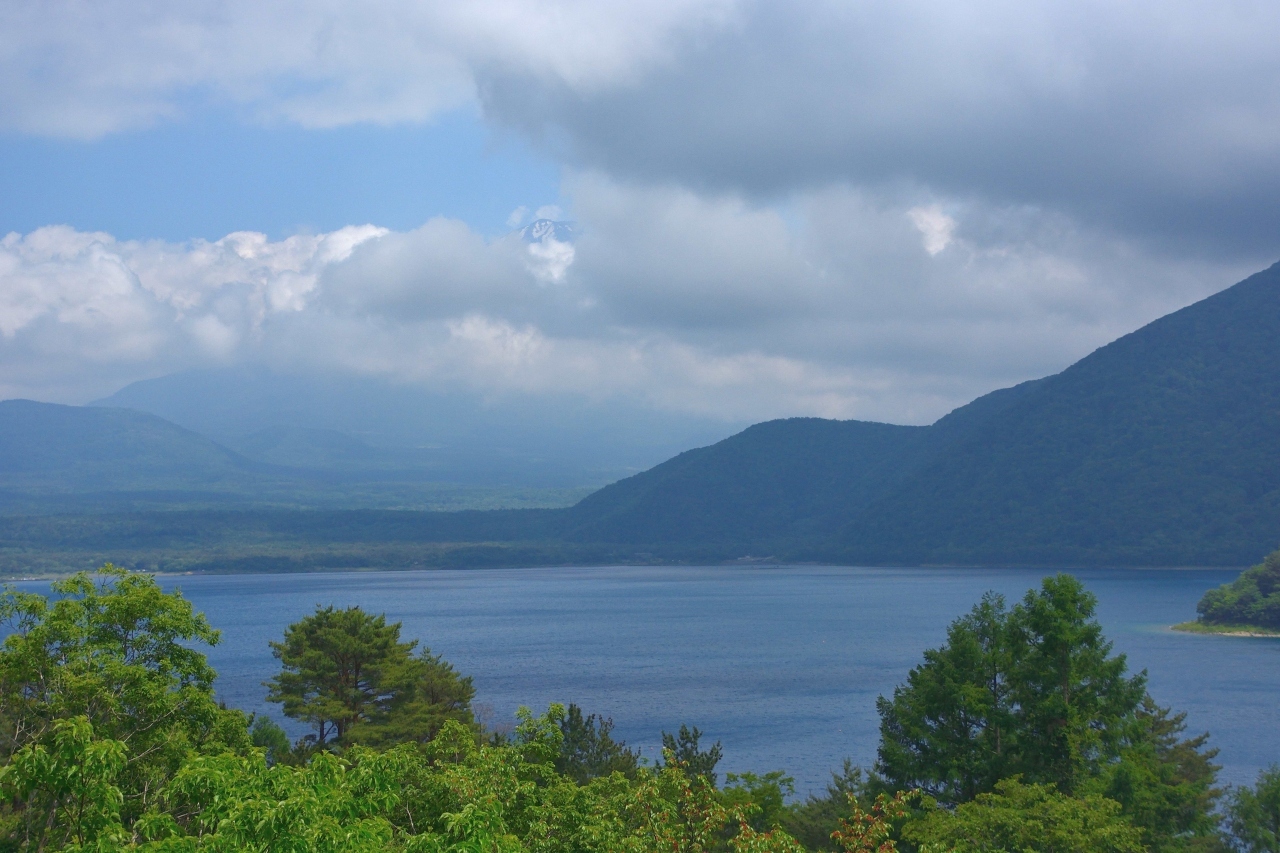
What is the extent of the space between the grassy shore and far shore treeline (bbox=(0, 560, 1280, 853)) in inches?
3033

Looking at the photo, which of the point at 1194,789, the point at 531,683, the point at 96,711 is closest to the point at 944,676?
the point at 1194,789

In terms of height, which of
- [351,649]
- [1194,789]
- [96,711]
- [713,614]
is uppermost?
[96,711]

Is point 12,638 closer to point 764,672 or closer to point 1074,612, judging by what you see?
point 1074,612

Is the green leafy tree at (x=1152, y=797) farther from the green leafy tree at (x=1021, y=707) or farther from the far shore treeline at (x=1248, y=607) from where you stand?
the far shore treeline at (x=1248, y=607)

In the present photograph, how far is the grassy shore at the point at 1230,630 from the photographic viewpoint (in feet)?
326

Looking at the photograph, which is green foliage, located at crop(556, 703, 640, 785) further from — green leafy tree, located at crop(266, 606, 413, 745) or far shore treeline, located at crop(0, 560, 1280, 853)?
green leafy tree, located at crop(266, 606, 413, 745)

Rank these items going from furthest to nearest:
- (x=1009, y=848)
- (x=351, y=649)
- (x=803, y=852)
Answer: (x=351, y=649)
(x=1009, y=848)
(x=803, y=852)

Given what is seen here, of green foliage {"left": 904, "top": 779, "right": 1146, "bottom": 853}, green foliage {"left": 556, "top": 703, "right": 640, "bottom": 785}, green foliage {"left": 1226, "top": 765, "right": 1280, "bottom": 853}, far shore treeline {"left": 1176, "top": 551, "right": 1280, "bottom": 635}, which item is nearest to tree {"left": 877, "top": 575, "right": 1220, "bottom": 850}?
green foliage {"left": 1226, "top": 765, "right": 1280, "bottom": 853}

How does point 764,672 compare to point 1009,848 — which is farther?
point 764,672

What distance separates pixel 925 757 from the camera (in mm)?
25328

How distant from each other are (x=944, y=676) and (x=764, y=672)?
5479 centimetres

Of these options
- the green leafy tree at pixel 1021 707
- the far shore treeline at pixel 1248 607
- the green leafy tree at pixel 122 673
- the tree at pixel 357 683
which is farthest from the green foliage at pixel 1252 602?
the green leafy tree at pixel 122 673

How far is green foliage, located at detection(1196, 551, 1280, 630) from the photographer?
100062mm

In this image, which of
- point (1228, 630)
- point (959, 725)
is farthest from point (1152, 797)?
point (1228, 630)
